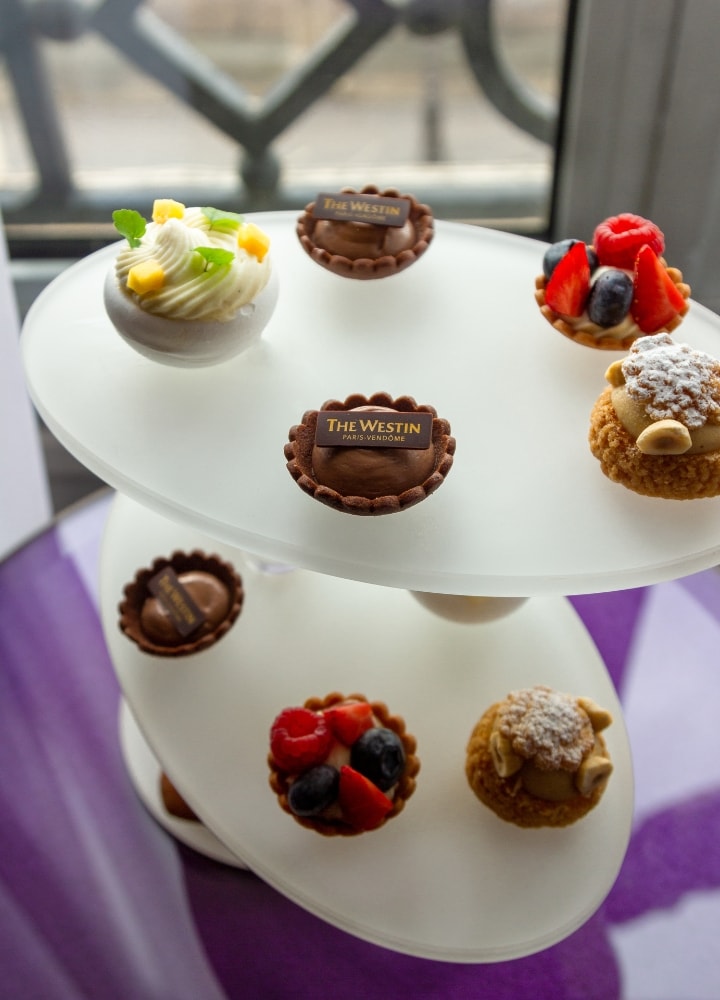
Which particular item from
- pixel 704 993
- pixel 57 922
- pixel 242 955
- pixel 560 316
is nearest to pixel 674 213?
pixel 560 316

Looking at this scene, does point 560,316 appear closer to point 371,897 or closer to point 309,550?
point 309,550

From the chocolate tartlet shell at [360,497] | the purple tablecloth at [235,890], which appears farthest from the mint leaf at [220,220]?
the purple tablecloth at [235,890]

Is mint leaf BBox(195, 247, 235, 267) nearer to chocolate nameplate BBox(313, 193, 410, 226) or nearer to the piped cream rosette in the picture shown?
the piped cream rosette

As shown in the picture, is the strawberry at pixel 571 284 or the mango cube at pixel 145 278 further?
the strawberry at pixel 571 284

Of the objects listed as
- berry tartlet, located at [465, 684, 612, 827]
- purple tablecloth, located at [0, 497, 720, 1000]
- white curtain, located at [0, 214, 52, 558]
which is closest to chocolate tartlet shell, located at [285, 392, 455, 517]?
berry tartlet, located at [465, 684, 612, 827]

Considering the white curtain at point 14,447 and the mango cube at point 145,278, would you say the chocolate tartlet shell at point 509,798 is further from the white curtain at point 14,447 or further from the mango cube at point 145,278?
the white curtain at point 14,447
